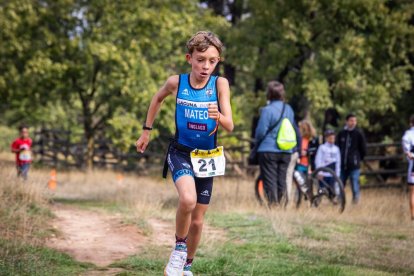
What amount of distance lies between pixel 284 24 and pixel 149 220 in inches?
424

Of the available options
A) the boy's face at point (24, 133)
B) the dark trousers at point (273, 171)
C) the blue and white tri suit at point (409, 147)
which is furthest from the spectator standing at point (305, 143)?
the boy's face at point (24, 133)

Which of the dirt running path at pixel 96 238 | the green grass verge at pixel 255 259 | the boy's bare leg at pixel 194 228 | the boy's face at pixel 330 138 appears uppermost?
the boy's face at pixel 330 138

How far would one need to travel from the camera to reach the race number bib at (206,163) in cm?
534

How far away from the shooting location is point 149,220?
8.96 meters

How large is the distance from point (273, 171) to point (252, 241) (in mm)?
2760

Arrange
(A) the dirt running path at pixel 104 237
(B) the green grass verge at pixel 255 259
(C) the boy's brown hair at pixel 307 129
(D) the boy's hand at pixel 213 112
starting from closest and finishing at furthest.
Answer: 1. (D) the boy's hand at pixel 213 112
2. (B) the green grass verge at pixel 255 259
3. (A) the dirt running path at pixel 104 237
4. (C) the boy's brown hair at pixel 307 129

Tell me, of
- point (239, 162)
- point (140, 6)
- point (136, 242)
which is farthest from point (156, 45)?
point (136, 242)

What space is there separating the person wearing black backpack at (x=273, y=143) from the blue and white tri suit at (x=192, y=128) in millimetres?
4810

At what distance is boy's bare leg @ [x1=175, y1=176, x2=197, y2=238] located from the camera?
512 centimetres

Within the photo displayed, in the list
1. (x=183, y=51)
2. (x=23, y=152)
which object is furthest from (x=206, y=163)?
(x=183, y=51)

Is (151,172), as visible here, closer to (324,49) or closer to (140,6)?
(140,6)

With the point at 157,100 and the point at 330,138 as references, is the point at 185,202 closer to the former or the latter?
the point at 157,100

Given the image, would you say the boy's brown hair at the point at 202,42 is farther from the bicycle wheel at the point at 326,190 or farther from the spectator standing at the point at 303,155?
the bicycle wheel at the point at 326,190

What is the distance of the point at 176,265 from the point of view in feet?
16.6
